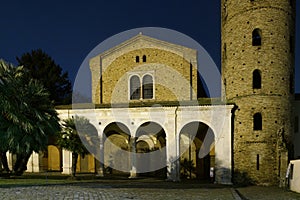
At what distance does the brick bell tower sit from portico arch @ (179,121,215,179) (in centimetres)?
486

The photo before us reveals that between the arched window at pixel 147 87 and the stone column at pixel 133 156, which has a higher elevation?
the arched window at pixel 147 87

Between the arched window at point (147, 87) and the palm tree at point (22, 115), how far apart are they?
10.5m

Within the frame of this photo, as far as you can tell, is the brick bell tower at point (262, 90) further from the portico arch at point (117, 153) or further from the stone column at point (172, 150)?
the portico arch at point (117, 153)

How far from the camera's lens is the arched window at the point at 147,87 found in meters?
28.5

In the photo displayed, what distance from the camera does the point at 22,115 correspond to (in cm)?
1731

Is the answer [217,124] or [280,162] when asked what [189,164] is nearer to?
[217,124]

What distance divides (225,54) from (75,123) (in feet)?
41.1

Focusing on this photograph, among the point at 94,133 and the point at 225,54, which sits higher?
the point at 225,54

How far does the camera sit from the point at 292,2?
23031mm

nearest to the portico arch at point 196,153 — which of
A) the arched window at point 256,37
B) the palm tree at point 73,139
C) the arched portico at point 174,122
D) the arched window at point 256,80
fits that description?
the arched portico at point 174,122

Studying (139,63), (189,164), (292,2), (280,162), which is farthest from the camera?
(139,63)

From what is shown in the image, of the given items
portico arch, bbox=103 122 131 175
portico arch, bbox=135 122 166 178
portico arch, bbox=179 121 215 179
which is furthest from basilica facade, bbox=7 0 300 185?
portico arch, bbox=103 122 131 175

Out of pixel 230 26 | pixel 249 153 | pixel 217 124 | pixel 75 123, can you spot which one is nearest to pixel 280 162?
pixel 249 153

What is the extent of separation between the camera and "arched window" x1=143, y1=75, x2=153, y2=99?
28495mm
